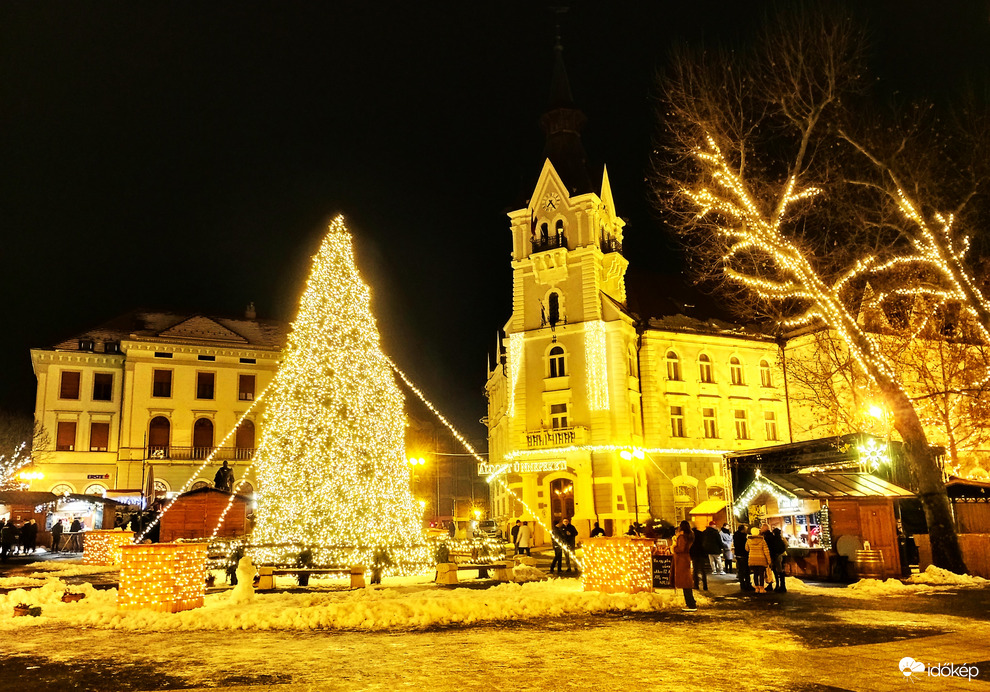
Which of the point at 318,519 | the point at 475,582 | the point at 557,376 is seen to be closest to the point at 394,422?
the point at 318,519

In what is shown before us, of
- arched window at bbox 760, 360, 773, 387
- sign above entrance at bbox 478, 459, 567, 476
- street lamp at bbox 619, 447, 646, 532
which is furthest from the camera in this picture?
arched window at bbox 760, 360, 773, 387

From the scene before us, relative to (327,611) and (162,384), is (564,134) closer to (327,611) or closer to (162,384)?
(162,384)

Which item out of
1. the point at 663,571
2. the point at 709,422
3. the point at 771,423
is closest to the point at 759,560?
the point at 663,571

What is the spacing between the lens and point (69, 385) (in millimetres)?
47688

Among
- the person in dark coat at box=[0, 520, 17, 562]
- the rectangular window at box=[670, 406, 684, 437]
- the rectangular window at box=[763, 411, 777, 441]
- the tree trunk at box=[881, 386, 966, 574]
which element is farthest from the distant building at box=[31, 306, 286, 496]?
the tree trunk at box=[881, 386, 966, 574]

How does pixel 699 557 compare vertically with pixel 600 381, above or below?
below

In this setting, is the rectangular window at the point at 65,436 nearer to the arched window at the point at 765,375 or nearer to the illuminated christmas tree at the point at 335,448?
the illuminated christmas tree at the point at 335,448

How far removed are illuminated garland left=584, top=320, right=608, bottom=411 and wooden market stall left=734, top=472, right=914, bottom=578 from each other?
612 inches

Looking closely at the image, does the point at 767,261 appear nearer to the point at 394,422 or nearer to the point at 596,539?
the point at 596,539

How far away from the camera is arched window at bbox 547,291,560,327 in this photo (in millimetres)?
41281

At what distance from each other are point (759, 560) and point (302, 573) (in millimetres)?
10821

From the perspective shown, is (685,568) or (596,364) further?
(596,364)

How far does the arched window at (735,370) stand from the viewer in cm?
4403

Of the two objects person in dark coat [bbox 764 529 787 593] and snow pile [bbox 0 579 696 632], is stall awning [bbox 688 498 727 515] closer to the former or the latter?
person in dark coat [bbox 764 529 787 593]
